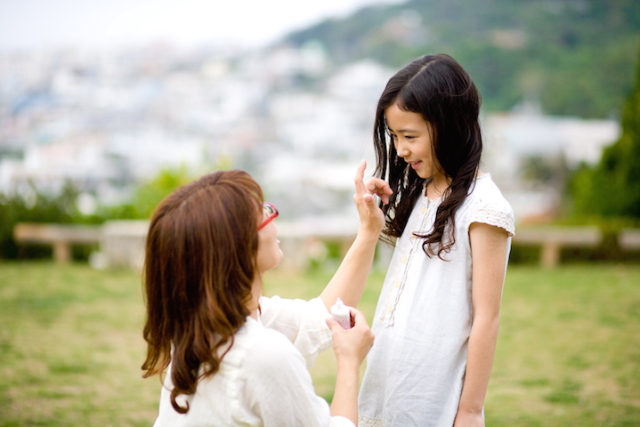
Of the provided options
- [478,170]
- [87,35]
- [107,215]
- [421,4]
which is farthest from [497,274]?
[421,4]

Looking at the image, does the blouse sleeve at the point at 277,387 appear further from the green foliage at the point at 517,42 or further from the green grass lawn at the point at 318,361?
the green foliage at the point at 517,42

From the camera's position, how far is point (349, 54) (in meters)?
26.3

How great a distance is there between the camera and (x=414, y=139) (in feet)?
5.54

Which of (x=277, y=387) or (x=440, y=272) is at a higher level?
(x=440, y=272)

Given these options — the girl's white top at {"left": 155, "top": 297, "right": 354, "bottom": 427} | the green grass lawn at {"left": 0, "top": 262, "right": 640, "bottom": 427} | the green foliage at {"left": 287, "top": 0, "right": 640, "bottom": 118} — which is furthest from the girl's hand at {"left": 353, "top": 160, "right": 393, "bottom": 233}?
the green foliage at {"left": 287, "top": 0, "right": 640, "bottom": 118}

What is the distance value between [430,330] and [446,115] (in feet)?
2.01

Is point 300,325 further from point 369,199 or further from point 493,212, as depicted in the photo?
point 493,212

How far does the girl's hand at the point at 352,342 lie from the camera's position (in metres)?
1.42

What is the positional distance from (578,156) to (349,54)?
1111cm

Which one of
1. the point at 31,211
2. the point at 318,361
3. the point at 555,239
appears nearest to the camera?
the point at 318,361

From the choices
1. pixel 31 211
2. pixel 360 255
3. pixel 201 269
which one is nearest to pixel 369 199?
pixel 360 255

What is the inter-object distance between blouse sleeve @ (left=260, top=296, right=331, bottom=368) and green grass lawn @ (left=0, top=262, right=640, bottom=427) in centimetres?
209

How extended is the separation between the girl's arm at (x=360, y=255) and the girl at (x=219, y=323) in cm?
38

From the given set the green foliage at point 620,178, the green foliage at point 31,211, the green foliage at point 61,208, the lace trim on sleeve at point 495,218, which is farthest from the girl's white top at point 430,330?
the green foliage at point 620,178
